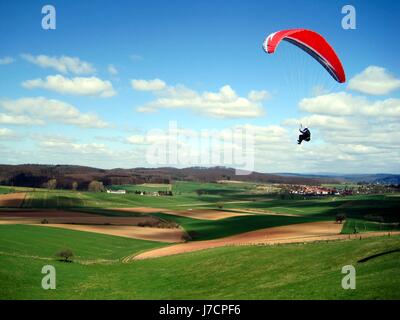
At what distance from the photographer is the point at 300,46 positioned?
24609 mm

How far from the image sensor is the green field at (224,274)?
Answer: 62.0 ft

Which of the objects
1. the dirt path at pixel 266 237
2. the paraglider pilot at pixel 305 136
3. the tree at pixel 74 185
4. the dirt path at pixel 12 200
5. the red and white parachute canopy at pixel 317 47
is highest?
the red and white parachute canopy at pixel 317 47

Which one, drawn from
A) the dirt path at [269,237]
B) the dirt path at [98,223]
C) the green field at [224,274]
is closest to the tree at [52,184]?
the dirt path at [98,223]

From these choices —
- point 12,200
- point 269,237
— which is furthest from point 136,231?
point 12,200

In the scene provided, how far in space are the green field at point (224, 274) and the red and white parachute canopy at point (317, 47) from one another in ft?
37.6

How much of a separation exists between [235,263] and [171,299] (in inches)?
345

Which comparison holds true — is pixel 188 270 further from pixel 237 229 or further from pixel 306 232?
pixel 237 229

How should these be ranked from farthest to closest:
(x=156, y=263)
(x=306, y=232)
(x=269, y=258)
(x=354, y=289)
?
(x=306, y=232) < (x=156, y=263) < (x=269, y=258) < (x=354, y=289)

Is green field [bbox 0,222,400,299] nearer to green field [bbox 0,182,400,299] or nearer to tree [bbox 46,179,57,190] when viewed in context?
green field [bbox 0,182,400,299]

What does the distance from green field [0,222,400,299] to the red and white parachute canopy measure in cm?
1147

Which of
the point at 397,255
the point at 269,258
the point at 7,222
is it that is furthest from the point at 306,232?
the point at 7,222

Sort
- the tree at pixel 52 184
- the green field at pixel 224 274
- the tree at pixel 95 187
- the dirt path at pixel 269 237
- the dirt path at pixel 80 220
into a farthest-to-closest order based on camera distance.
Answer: the tree at pixel 95 187 < the tree at pixel 52 184 < the dirt path at pixel 80 220 < the dirt path at pixel 269 237 < the green field at pixel 224 274

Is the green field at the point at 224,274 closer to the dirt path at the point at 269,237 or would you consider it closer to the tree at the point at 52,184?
the dirt path at the point at 269,237
